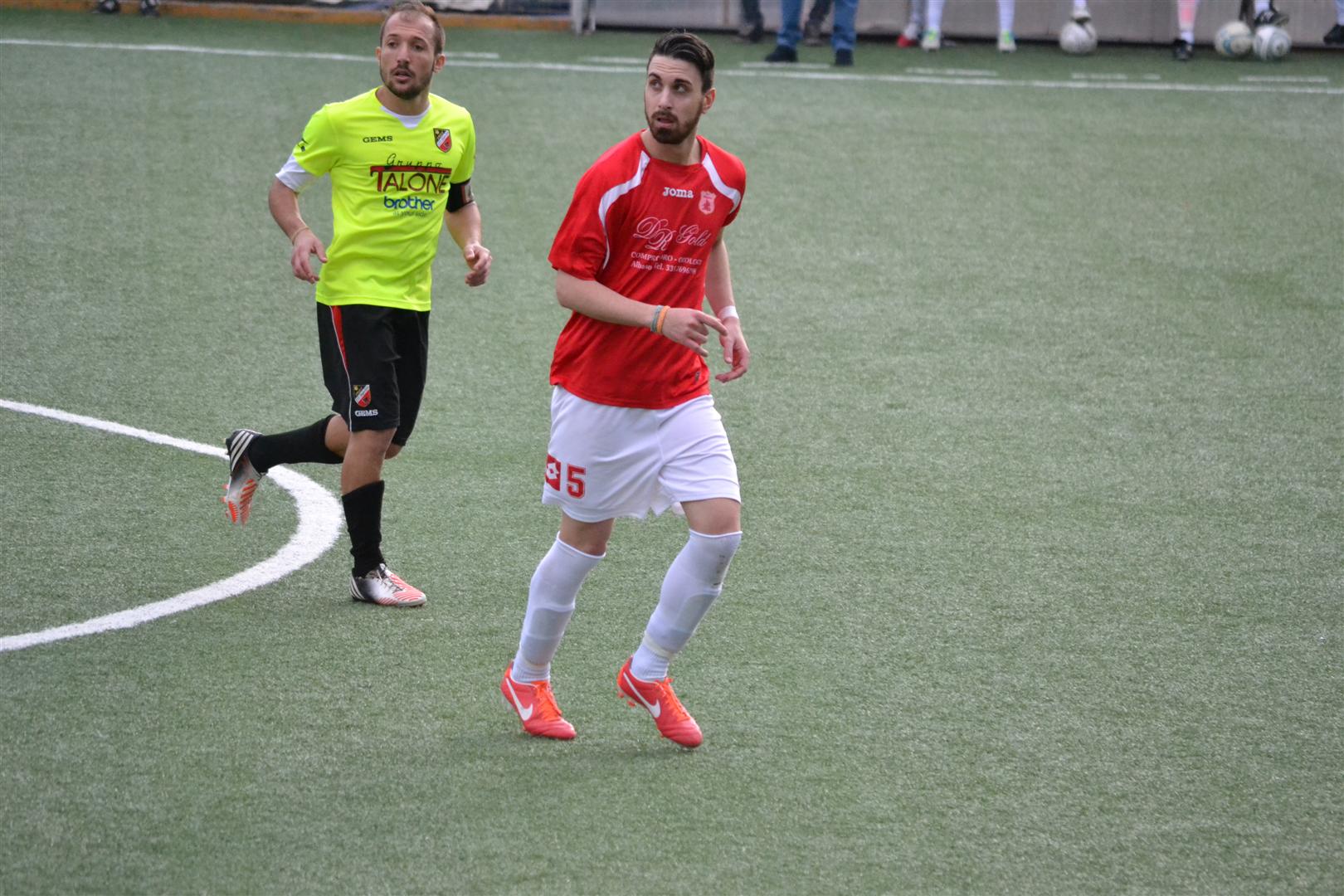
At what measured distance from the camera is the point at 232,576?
5.41 metres

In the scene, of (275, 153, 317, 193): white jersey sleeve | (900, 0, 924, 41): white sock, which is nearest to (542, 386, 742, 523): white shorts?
(275, 153, 317, 193): white jersey sleeve

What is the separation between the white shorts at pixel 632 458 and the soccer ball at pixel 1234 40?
1418 centimetres

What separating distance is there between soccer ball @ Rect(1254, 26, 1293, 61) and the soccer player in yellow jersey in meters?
13.5

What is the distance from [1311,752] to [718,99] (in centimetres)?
995

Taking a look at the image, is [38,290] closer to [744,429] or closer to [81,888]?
[744,429]

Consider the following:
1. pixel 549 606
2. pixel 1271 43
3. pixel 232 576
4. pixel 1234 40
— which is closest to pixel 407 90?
pixel 232 576

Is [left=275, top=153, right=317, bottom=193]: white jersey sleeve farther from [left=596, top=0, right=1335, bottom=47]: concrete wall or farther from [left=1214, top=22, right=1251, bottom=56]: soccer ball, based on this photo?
[left=1214, top=22, right=1251, bottom=56]: soccer ball

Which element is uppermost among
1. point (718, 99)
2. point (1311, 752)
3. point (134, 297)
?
point (718, 99)

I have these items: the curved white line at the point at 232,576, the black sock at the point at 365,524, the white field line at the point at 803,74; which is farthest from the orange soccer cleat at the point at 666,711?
the white field line at the point at 803,74

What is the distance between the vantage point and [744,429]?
287 inches

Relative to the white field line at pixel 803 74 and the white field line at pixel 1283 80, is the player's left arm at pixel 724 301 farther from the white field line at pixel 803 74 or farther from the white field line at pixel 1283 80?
the white field line at pixel 1283 80

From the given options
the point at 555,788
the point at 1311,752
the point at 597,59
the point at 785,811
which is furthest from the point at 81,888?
the point at 597,59

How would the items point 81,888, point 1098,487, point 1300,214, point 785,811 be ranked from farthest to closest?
1. point 1300,214
2. point 1098,487
3. point 785,811
4. point 81,888

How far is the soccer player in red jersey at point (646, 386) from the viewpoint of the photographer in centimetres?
409
